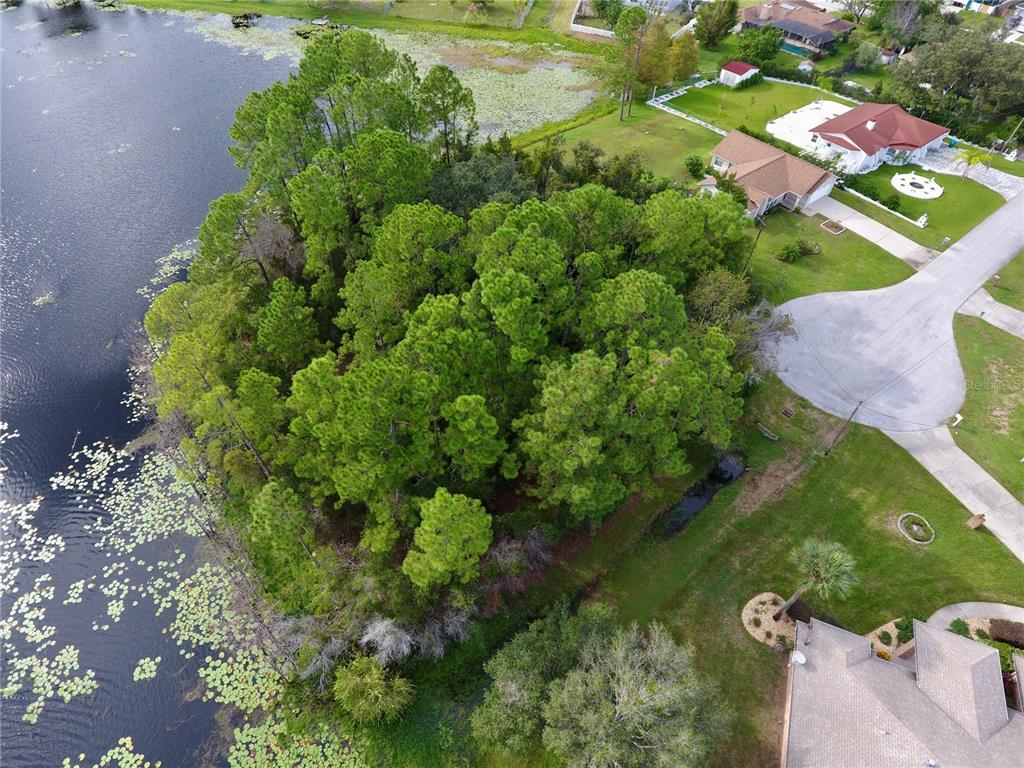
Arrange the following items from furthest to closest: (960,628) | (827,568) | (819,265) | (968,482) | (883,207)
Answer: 1. (883,207)
2. (819,265)
3. (968,482)
4. (960,628)
5. (827,568)

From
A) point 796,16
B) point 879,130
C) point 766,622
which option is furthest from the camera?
point 796,16

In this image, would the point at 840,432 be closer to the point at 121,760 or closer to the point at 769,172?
the point at 769,172

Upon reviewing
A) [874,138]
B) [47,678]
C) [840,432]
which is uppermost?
[874,138]

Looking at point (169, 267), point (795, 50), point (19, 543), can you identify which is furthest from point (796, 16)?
point (19, 543)

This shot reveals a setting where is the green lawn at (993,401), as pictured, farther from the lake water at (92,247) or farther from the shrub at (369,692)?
the lake water at (92,247)

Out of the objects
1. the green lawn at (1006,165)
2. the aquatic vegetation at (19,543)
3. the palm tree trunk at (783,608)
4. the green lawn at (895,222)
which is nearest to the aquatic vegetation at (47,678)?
the aquatic vegetation at (19,543)

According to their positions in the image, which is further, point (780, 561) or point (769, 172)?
point (769, 172)
